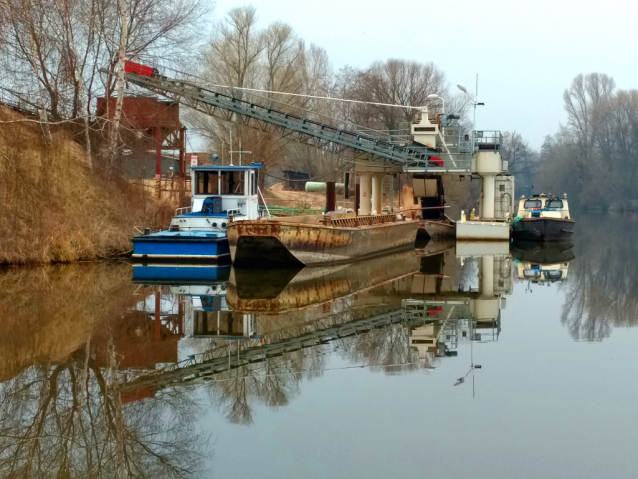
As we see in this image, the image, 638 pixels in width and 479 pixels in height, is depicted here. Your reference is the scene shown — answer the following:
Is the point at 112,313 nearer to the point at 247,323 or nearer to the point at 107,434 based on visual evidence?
the point at 247,323

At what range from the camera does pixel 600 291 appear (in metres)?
19.5

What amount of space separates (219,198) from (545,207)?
705 inches

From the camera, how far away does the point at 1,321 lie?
43.8ft

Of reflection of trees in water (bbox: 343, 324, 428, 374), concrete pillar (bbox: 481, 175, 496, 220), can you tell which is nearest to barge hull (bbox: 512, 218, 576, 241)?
concrete pillar (bbox: 481, 175, 496, 220)

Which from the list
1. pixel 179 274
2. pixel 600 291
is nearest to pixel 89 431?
pixel 179 274

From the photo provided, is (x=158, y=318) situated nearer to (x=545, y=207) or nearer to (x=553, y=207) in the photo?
(x=545, y=207)

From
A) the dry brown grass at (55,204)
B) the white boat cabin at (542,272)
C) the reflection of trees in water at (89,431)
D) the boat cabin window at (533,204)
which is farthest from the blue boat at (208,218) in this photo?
the boat cabin window at (533,204)

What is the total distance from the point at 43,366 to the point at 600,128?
314 ft

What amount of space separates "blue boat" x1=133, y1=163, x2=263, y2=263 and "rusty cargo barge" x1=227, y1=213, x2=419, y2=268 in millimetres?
1113

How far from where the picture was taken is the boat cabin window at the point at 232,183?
83.4 feet

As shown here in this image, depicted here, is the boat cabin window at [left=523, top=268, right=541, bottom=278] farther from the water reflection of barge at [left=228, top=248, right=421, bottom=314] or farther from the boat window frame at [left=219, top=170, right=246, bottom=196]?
the boat window frame at [left=219, top=170, right=246, bottom=196]

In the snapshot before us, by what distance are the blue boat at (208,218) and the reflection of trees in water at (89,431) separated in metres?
13.4

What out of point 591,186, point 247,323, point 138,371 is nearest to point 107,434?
point 138,371

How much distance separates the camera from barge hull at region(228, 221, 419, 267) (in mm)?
21266
